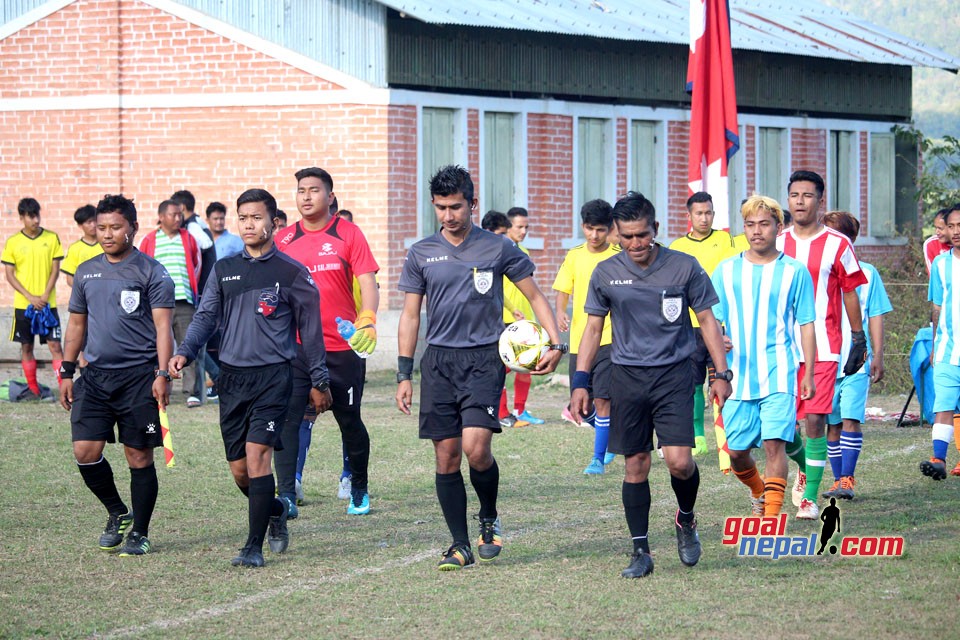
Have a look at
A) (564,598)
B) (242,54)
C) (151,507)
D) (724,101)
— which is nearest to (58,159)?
(242,54)

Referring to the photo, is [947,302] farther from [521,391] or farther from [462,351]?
[521,391]

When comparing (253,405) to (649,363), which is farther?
(253,405)

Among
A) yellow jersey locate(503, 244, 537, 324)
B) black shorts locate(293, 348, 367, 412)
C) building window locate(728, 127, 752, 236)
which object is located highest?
building window locate(728, 127, 752, 236)

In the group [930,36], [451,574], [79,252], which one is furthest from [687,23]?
[930,36]

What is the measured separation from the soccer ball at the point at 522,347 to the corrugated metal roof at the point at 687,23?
1211cm

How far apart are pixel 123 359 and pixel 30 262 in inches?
361

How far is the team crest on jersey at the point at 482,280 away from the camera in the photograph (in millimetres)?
8484

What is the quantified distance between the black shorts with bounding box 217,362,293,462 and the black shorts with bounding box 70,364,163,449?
0.53m

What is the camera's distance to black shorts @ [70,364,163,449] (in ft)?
29.1

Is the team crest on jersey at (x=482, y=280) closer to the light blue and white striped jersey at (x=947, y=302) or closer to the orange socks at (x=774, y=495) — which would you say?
the orange socks at (x=774, y=495)

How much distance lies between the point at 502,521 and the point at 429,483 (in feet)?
5.86

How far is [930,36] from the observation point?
10800 cm

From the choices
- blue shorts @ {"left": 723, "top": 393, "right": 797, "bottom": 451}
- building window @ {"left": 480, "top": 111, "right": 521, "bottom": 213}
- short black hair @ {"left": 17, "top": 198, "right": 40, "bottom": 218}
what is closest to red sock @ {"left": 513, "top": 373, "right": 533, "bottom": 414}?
short black hair @ {"left": 17, "top": 198, "right": 40, "bottom": 218}

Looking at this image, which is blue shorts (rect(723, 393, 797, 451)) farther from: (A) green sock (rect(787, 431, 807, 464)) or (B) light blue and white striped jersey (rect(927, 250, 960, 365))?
(B) light blue and white striped jersey (rect(927, 250, 960, 365))
